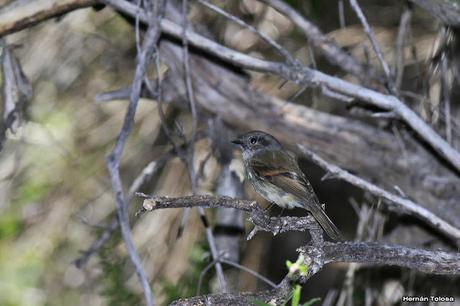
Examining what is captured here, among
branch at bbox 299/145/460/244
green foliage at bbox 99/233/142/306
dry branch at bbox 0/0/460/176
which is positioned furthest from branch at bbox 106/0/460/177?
green foliage at bbox 99/233/142/306

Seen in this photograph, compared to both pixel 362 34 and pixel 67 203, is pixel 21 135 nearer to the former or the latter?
pixel 67 203

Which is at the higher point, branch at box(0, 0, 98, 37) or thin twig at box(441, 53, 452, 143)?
branch at box(0, 0, 98, 37)

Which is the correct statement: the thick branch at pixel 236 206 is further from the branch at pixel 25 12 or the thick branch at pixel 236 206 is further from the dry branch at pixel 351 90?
the branch at pixel 25 12

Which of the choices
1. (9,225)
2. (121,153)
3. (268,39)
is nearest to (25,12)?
(121,153)

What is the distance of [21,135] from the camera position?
18.2 feet

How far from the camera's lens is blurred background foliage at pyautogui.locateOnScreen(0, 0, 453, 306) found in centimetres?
549

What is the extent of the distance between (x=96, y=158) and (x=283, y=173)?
206 centimetres

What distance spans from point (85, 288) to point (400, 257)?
3326 millimetres

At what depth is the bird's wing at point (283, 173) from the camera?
14.2 feet

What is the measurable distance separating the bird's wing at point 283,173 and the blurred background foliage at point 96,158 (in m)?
0.87

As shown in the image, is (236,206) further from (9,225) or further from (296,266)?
(9,225)

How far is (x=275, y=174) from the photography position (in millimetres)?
4617

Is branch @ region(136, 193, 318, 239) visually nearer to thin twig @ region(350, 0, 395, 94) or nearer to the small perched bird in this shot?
the small perched bird

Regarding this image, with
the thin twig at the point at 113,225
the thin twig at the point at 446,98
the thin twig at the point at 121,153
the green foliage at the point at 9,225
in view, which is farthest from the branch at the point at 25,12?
the thin twig at the point at 446,98
